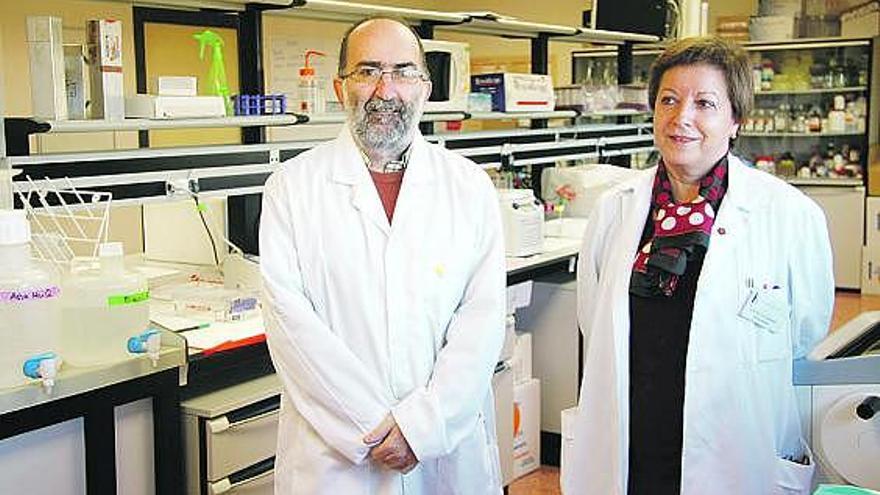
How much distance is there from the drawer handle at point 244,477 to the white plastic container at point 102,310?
0.38 meters

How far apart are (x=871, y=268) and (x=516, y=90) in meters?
4.01

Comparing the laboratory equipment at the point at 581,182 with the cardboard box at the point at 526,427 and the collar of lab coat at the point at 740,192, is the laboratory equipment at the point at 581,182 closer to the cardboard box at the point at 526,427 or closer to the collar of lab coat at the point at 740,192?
the cardboard box at the point at 526,427

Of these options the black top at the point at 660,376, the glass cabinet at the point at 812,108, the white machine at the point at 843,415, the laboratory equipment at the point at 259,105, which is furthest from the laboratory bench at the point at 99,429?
the glass cabinet at the point at 812,108

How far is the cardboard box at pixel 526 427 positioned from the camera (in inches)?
139

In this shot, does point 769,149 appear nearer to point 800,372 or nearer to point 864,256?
point 864,256

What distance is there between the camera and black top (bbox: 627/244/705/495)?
6.27 feet

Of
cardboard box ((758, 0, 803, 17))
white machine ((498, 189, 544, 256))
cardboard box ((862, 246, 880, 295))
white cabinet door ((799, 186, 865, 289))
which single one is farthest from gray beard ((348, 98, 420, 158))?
cardboard box ((758, 0, 803, 17))

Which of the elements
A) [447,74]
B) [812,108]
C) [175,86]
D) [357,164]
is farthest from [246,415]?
[812,108]

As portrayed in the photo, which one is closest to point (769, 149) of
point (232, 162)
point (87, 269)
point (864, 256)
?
point (864, 256)

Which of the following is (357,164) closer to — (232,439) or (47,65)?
(232,439)

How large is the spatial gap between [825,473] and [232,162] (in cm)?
177

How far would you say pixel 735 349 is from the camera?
6.23 feet

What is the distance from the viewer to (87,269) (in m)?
2.15

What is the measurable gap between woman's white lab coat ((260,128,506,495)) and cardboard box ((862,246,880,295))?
5.69 metres
